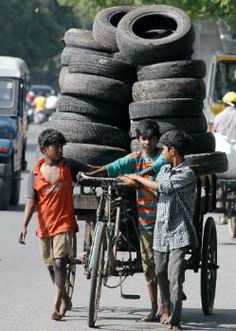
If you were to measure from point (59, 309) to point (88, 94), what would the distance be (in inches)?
75.9

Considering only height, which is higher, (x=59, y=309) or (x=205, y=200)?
(x=205, y=200)

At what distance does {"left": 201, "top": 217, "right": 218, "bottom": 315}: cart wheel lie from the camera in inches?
425

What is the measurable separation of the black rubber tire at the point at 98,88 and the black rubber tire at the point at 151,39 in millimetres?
265

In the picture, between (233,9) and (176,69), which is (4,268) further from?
(233,9)

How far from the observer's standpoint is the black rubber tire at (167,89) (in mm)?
11094

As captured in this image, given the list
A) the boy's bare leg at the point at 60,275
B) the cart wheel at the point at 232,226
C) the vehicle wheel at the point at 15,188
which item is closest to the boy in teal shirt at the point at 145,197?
the boy's bare leg at the point at 60,275

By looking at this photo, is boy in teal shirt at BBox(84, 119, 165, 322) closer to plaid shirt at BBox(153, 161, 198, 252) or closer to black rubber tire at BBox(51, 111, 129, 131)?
plaid shirt at BBox(153, 161, 198, 252)

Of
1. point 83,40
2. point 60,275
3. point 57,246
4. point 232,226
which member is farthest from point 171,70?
point 232,226

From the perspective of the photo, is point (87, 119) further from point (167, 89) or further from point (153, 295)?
point (153, 295)

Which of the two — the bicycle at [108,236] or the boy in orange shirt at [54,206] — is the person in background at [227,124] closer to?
the bicycle at [108,236]

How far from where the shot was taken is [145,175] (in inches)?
399

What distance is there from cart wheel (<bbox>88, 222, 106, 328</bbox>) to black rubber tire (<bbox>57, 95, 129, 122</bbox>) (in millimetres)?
1541

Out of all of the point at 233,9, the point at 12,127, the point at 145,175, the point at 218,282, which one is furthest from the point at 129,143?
the point at 233,9

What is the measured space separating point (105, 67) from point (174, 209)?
74.9 inches
